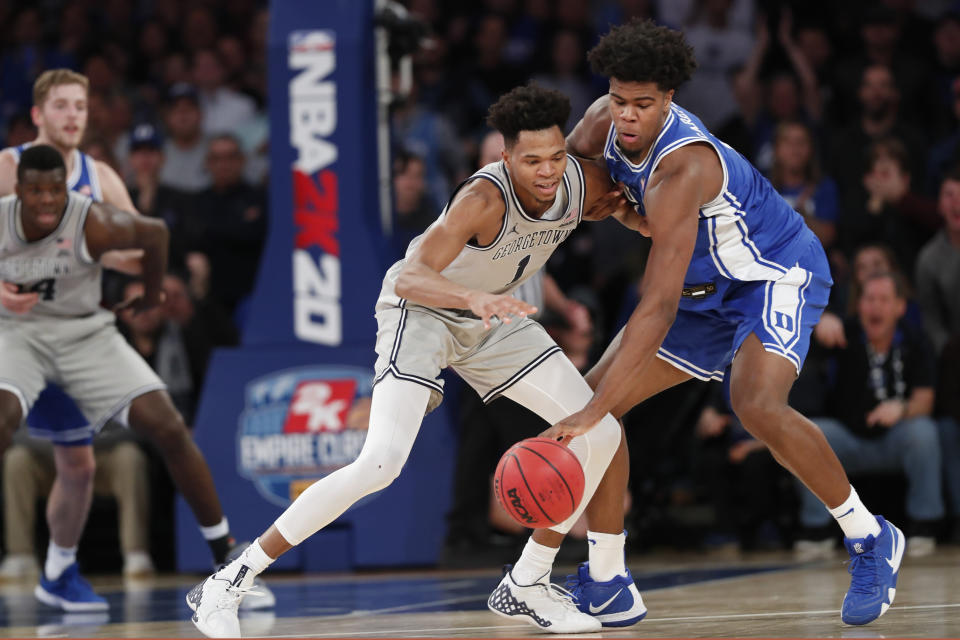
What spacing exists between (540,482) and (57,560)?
9.26 feet

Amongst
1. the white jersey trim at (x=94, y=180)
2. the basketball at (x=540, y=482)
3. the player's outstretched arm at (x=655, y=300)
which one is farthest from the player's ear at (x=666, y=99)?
the white jersey trim at (x=94, y=180)

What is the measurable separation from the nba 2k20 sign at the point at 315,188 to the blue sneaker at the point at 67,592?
1955 millimetres

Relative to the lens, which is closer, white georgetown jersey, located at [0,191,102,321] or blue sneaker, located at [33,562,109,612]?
white georgetown jersey, located at [0,191,102,321]

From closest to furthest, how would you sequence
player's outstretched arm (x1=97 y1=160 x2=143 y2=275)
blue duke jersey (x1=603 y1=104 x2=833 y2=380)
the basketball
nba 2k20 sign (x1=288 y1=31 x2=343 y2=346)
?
the basketball → blue duke jersey (x1=603 y1=104 x2=833 y2=380) → player's outstretched arm (x1=97 y1=160 x2=143 y2=275) → nba 2k20 sign (x1=288 y1=31 x2=343 y2=346)

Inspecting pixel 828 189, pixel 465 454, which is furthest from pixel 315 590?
pixel 828 189

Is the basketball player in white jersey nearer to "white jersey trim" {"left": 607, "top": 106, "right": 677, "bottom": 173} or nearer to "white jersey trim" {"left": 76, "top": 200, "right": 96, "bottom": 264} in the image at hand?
"white jersey trim" {"left": 607, "top": 106, "right": 677, "bottom": 173}

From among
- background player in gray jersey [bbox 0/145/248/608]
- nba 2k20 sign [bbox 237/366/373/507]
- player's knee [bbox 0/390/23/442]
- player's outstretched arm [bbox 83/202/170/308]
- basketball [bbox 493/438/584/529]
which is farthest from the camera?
nba 2k20 sign [bbox 237/366/373/507]

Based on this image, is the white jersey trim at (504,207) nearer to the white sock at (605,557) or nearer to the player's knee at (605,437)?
the player's knee at (605,437)

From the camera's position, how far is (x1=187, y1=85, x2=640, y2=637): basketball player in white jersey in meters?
4.34

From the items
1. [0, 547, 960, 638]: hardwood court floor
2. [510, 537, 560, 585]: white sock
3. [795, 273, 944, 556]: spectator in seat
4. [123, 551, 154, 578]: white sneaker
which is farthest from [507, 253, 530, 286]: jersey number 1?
[123, 551, 154, 578]: white sneaker

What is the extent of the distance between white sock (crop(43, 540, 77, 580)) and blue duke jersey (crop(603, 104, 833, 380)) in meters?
2.88

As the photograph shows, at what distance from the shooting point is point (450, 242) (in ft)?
14.2

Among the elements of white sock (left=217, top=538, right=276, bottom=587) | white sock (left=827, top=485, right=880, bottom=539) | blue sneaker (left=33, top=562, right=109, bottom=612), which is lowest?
blue sneaker (left=33, top=562, right=109, bottom=612)

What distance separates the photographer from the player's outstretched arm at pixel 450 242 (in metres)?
4.23
